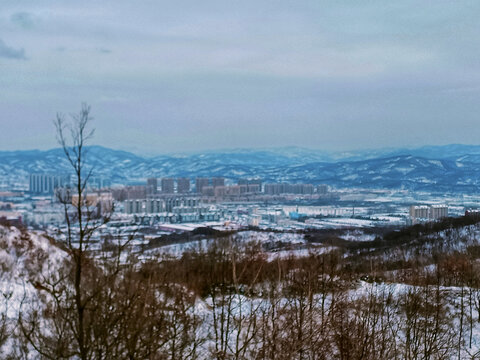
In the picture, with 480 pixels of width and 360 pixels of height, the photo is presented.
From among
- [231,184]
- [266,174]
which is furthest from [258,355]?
[266,174]

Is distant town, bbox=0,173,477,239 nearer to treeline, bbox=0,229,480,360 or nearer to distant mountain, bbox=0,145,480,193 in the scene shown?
distant mountain, bbox=0,145,480,193


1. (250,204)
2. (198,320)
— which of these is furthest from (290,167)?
(198,320)

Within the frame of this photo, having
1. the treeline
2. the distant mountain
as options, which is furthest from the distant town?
the treeline

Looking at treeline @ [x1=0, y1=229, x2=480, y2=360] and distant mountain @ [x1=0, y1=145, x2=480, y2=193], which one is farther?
distant mountain @ [x1=0, y1=145, x2=480, y2=193]

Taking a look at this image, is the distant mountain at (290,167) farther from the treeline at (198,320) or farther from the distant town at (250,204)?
the treeline at (198,320)

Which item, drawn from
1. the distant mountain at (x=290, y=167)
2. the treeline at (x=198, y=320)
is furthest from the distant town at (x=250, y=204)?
the treeline at (x=198, y=320)

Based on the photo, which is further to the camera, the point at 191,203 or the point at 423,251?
the point at 191,203

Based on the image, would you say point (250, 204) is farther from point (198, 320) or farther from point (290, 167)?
point (198, 320)

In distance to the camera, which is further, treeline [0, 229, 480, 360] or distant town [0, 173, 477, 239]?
distant town [0, 173, 477, 239]

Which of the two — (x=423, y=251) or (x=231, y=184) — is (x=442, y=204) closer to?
(x=423, y=251)
